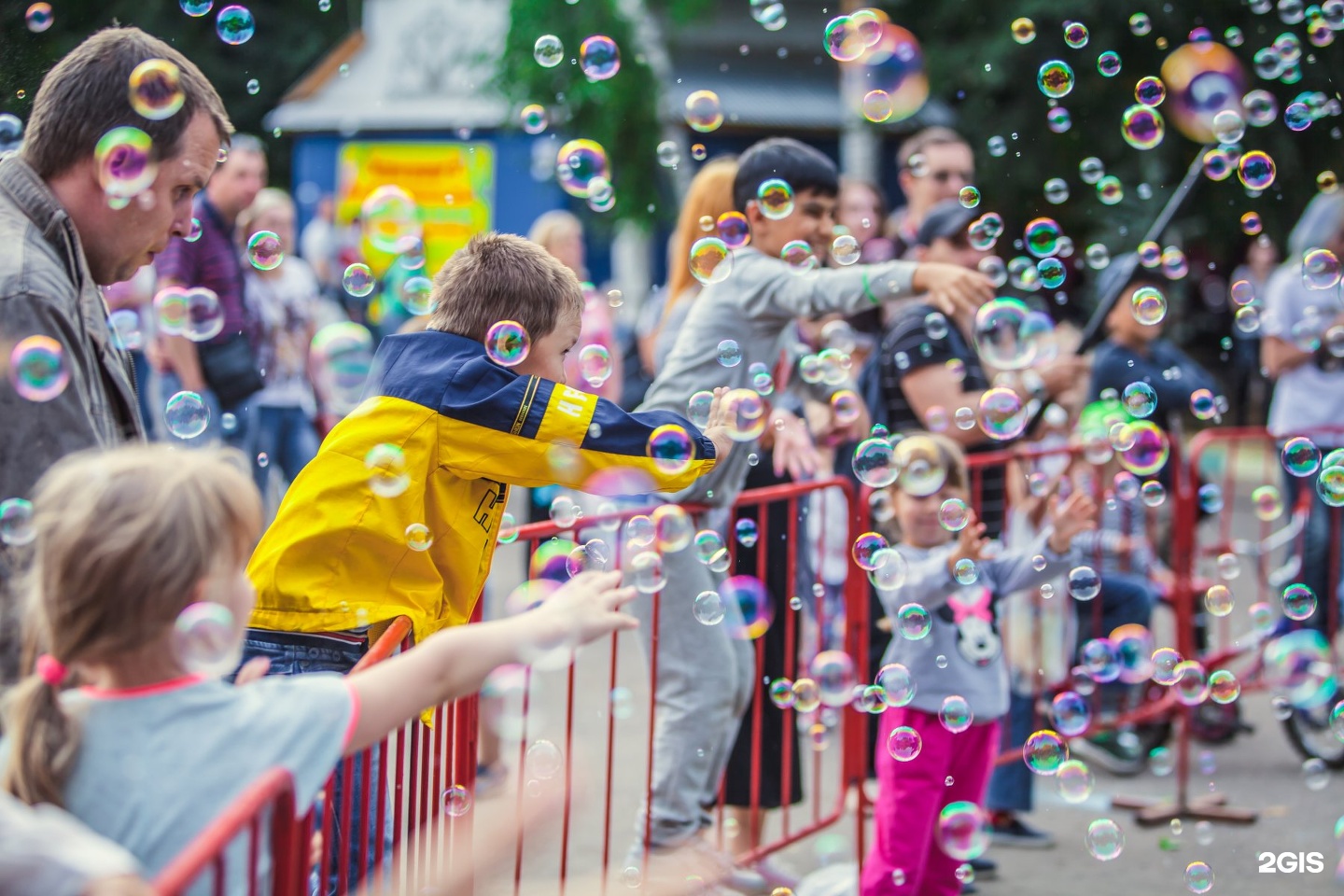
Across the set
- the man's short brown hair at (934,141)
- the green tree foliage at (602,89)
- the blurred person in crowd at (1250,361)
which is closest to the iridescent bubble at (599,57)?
the man's short brown hair at (934,141)

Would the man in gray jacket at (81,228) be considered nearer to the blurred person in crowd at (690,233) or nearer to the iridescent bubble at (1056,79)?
the blurred person in crowd at (690,233)

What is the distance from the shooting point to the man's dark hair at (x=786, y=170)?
3.86m

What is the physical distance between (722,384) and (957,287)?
694 millimetres

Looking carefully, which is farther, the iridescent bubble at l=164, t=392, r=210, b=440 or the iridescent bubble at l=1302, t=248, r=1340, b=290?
the iridescent bubble at l=1302, t=248, r=1340, b=290

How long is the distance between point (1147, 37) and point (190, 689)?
15212 mm

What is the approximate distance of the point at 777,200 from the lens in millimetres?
3852

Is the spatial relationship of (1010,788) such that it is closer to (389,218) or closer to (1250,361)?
(389,218)

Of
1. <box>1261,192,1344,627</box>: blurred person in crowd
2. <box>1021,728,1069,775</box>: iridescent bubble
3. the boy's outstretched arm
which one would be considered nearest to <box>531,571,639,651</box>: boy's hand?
the boy's outstretched arm

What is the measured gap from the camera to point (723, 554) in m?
3.63

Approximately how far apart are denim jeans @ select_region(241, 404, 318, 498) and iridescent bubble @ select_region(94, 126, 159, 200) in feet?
13.1

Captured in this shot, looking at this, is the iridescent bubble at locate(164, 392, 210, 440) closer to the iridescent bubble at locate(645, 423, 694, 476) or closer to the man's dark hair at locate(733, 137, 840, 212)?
the iridescent bubble at locate(645, 423, 694, 476)

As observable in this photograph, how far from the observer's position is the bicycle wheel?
520 centimetres

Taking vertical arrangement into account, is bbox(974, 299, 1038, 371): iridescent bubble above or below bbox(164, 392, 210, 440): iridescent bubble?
above

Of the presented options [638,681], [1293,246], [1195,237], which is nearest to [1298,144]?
[1195,237]
